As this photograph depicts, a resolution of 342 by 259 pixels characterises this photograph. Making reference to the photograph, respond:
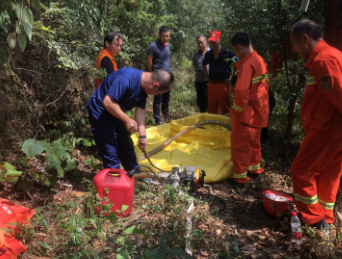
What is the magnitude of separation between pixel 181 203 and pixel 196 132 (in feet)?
7.13

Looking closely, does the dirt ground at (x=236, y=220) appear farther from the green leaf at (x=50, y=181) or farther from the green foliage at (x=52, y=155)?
the green foliage at (x=52, y=155)

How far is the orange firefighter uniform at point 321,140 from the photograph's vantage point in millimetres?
2154

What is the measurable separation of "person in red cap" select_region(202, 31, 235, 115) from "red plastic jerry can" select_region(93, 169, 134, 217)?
3049mm

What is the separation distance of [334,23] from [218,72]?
244 centimetres

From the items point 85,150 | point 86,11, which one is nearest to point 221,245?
point 85,150

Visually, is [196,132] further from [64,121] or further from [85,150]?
[64,121]

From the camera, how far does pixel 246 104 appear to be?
129 inches

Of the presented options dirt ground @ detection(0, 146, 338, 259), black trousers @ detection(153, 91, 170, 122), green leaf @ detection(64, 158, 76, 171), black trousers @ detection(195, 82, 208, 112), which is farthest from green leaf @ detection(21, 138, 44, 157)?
black trousers @ detection(195, 82, 208, 112)

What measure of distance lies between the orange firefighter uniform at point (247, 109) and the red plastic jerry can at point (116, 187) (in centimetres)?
154

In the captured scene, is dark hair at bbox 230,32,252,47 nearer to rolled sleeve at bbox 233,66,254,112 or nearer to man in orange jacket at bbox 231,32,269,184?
man in orange jacket at bbox 231,32,269,184

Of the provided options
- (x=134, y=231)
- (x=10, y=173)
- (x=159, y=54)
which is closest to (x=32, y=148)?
(x=10, y=173)

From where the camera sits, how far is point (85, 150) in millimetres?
4207

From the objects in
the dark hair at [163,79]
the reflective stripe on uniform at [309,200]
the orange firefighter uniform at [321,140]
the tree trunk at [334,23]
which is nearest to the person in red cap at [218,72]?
the tree trunk at [334,23]

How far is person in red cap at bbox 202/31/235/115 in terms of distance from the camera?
492 centimetres
